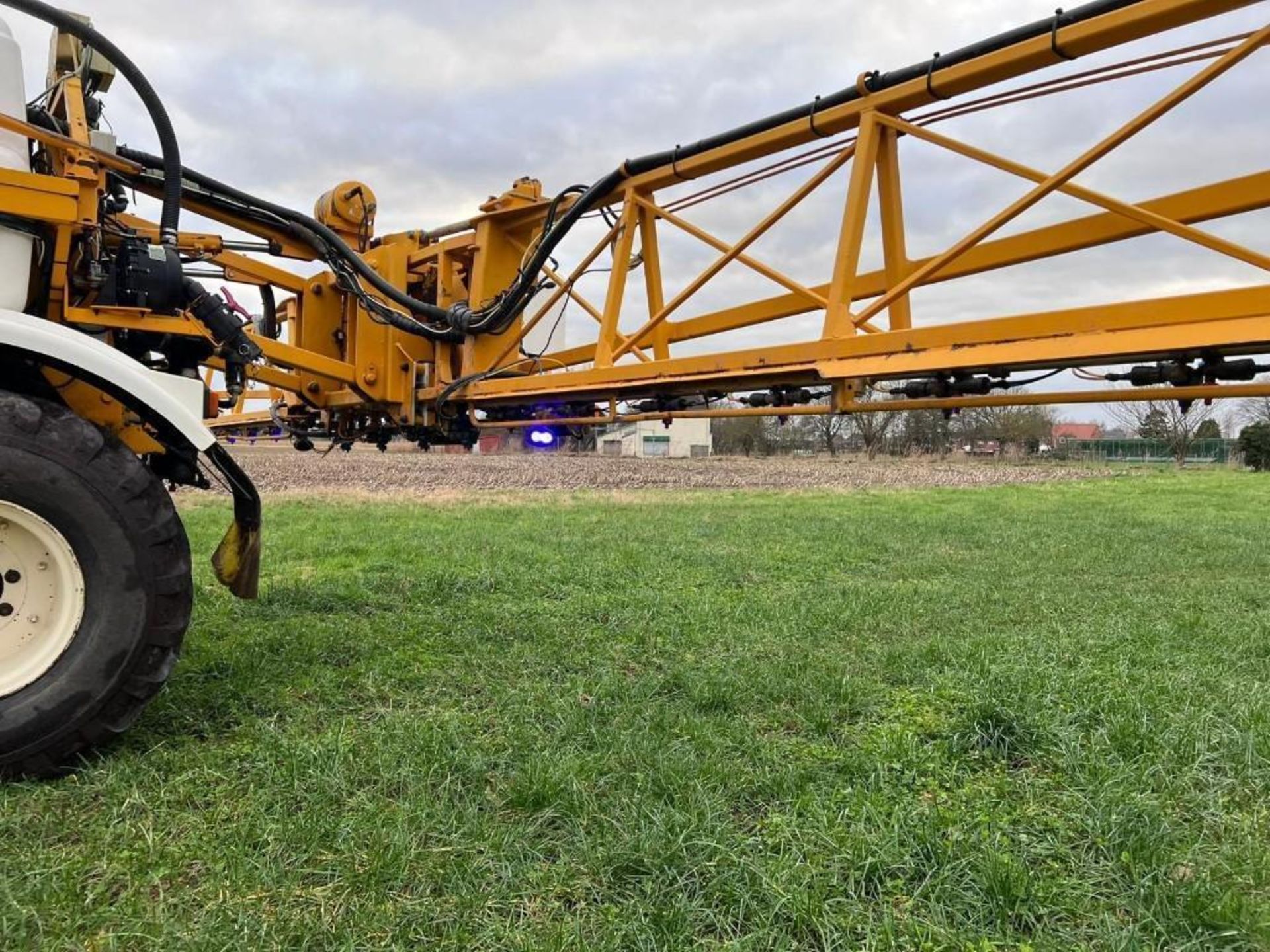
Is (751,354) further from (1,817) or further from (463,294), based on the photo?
(1,817)

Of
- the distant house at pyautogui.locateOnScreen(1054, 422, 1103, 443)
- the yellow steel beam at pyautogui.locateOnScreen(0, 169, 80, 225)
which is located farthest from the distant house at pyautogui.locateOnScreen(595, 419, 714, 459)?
the yellow steel beam at pyautogui.locateOnScreen(0, 169, 80, 225)

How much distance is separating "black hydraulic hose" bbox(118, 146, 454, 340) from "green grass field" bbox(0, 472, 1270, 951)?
190 centimetres

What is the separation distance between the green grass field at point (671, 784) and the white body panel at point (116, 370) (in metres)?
1.17

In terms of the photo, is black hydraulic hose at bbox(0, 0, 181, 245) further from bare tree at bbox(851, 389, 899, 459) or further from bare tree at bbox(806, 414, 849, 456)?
bare tree at bbox(806, 414, 849, 456)

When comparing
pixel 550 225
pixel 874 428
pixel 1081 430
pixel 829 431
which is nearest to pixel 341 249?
pixel 550 225

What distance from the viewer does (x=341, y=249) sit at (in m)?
5.08

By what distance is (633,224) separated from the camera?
4.70 meters

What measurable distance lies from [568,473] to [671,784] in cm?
2392

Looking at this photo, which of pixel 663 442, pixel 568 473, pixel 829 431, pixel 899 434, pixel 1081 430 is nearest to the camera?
pixel 568 473

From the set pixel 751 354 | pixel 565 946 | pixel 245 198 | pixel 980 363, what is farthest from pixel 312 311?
pixel 565 946

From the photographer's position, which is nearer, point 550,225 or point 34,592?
point 34,592

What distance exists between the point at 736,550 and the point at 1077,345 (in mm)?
6229

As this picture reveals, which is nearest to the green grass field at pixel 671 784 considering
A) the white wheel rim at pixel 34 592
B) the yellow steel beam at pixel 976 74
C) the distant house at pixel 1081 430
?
the white wheel rim at pixel 34 592

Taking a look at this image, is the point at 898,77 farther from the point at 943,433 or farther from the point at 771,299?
the point at 943,433
